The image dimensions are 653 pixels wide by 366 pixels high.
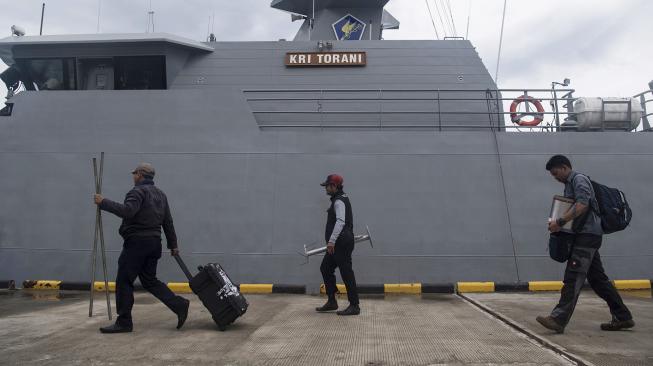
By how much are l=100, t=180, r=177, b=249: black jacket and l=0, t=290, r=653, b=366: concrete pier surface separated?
2.80 ft

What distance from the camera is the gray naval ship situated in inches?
261

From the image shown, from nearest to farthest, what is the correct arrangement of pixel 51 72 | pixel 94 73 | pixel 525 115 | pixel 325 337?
1. pixel 325 337
2. pixel 525 115
3. pixel 51 72
4. pixel 94 73

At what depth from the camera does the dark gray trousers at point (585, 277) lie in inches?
152

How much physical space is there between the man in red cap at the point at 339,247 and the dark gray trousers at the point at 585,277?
6.14 feet

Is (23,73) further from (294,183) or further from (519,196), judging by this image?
(519,196)

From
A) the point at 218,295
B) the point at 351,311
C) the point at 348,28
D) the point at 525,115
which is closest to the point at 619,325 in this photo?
the point at 351,311

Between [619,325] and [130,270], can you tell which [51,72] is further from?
[619,325]

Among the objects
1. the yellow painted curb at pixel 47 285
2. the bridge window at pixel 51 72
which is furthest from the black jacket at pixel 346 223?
the bridge window at pixel 51 72

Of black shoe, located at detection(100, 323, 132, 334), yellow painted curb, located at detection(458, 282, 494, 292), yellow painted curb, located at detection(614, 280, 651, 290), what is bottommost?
yellow painted curb, located at detection(614, 280, 651, 290)

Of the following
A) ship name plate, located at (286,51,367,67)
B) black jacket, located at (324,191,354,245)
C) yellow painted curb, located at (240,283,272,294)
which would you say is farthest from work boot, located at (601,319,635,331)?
ship name plate, located at (286,51,367,67)

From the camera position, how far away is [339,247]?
479 centimetres

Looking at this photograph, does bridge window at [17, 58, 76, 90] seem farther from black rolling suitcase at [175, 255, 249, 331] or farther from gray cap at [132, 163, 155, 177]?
black rolling suitcase at [175, 255, 249, 331]

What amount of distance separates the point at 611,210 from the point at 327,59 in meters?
5.04

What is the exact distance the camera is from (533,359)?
3.01 metres
